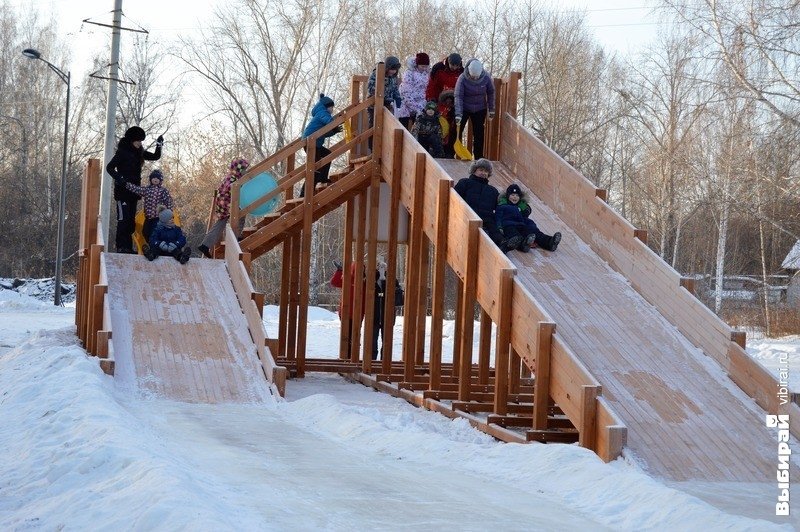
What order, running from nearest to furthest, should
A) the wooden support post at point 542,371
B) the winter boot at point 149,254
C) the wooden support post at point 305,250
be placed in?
1. the wooden support post at point 542,371
2. the winter boot at point 149,254
3. the wooden support post at point 305,250

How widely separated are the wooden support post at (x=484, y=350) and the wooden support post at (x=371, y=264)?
2.08 metres

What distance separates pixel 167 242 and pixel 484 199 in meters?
4.25

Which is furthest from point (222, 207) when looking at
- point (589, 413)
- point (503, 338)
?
point (589, 413)

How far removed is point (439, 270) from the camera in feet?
40.0

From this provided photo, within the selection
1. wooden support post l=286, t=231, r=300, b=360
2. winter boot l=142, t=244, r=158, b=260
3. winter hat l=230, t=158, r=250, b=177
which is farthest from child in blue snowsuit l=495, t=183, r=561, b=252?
winter hat l=230, t=158, r=250, b=177

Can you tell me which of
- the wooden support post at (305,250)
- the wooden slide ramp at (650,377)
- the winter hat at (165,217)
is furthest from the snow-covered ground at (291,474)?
the wooden support post at (305,250)

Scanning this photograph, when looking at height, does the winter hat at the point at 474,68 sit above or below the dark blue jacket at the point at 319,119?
above

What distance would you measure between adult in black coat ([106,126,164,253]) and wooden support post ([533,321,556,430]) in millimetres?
7246

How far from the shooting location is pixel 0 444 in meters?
7.72

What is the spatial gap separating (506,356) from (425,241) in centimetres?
388

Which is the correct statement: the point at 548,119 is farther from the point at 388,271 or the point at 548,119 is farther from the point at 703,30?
the point at 388,271

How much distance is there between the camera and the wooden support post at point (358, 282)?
15.6 metres

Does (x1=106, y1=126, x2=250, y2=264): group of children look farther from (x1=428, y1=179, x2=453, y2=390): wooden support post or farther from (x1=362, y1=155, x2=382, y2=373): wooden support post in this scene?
(x1=428, y1=179, x2=453, y2=390): wooden support post

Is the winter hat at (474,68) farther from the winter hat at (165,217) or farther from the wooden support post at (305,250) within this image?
the winter hat at (165,217)
